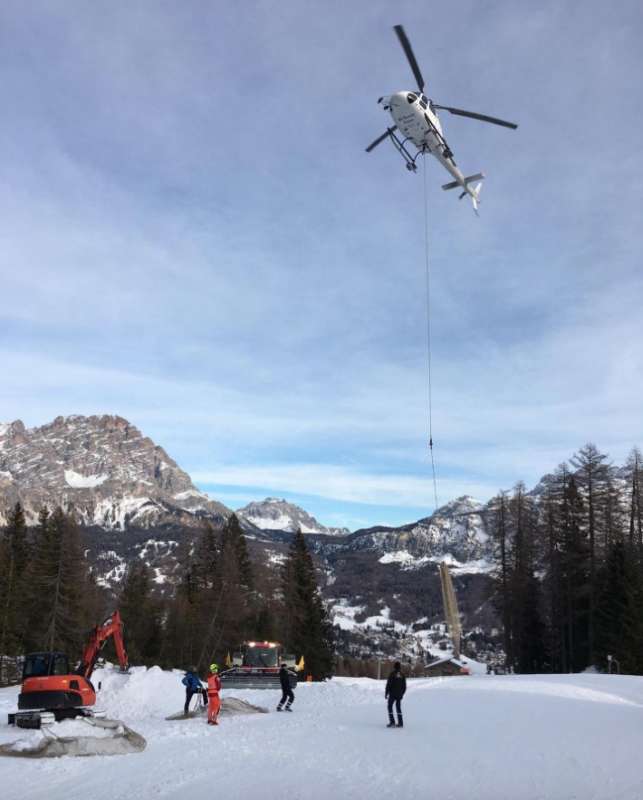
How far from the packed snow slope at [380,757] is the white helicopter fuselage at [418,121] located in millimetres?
19960

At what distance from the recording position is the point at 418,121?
78.6ft

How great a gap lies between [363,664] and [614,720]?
115 metres

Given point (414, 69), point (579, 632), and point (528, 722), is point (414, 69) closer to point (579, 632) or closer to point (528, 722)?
point (528, 722)

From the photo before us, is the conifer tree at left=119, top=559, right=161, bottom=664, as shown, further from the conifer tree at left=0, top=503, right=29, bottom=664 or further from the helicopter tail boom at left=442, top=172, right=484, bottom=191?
the helicopter tail boom at left=442, top=172, right=484, bottom=191

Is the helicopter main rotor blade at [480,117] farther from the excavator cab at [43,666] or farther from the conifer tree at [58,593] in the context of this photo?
the conifer tree at [58,593]

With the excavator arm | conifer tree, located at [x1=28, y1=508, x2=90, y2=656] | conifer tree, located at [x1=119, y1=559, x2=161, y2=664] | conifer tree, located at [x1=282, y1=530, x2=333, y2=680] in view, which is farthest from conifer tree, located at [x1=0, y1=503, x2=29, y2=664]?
the excavator arm

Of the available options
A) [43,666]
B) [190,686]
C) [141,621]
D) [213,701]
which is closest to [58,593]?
[141,621]

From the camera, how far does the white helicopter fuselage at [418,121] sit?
23.6 m

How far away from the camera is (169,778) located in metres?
12.9

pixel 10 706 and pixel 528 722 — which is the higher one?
pixel 528 722

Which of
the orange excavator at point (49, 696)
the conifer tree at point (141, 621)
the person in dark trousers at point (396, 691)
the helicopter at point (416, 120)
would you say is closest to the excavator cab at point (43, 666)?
the orange excavator at point (49, 696)

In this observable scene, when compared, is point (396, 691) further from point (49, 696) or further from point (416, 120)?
point (416, 120)

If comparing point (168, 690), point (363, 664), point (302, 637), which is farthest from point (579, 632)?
point (363, 664)

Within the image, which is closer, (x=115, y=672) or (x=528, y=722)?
(x=528, y=722)
